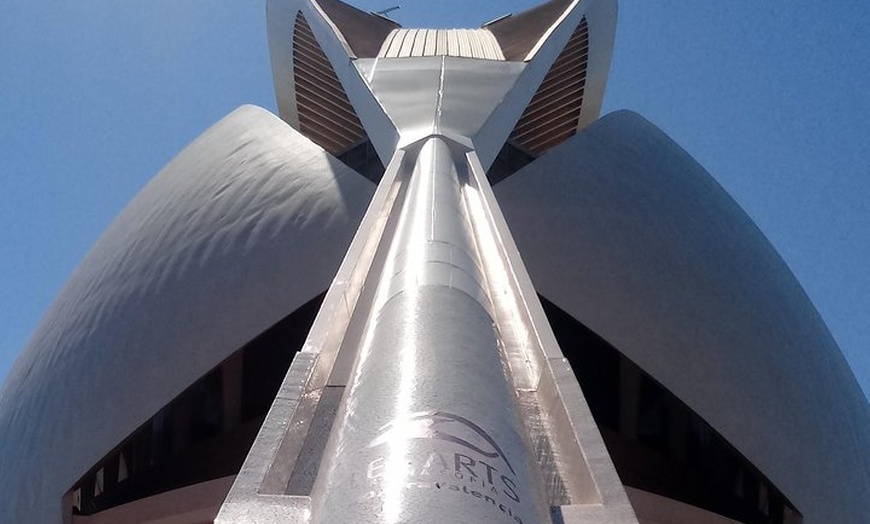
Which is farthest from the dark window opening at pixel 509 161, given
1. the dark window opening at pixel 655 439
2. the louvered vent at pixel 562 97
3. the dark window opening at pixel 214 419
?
the dark window opening at pixel 214 419

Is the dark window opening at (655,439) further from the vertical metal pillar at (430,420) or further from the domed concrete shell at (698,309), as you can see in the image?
the vertical metal pillar at (430,420)

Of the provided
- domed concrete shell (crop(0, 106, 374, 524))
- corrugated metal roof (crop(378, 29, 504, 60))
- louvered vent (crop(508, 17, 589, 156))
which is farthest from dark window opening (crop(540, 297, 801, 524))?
corrugated metal roof (crop(378, 29, 504, 60))

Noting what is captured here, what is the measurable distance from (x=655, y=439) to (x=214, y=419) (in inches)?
173

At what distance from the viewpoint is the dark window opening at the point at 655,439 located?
830cm

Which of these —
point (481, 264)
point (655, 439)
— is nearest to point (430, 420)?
point (481, 264)

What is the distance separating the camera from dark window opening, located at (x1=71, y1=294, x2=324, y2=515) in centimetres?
844

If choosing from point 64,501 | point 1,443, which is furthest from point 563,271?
point 1,443

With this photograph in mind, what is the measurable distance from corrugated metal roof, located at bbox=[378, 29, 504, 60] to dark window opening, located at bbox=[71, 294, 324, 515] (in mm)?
3390

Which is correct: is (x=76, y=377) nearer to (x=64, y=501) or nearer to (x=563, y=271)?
(x=64, y=501)

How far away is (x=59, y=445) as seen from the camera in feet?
22.7

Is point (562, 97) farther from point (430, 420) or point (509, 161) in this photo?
point (430, 420)

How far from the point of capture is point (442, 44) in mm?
11102

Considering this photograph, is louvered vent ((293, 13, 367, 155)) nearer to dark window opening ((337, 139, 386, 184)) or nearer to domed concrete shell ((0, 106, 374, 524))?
dark window opening ((337, 139, 386, 184))

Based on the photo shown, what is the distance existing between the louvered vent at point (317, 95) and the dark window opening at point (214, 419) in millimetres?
2885
